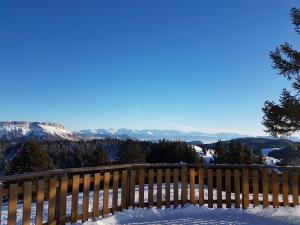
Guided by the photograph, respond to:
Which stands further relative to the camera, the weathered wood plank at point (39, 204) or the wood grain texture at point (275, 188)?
the wood grain texture at point (275, 188)

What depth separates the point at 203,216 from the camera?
11094 mm

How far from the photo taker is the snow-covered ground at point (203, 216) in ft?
34.2

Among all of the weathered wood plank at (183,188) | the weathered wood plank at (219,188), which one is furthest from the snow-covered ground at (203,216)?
the weathered wood plank at (219,188)

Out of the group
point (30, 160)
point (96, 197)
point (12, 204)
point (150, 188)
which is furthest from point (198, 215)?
point (30, 160)

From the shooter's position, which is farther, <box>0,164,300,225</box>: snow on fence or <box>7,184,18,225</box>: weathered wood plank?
<box>0,164,300,225</box>: snow on fence

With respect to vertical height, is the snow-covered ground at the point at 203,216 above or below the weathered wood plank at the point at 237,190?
below

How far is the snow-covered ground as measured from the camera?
10.4m

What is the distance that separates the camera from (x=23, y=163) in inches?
1588

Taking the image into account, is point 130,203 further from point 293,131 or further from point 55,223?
point 293,131

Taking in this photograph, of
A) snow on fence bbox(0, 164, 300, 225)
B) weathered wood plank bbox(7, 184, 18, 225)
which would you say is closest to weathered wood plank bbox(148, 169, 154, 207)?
snow on fence bbox(0, 164, 300, 225)

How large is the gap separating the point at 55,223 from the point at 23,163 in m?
33.0

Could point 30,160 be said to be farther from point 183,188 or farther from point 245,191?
point 245,191

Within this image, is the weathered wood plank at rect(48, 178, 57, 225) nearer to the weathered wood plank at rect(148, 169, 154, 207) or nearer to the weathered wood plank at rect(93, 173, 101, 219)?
the weathered wood plank at rect(93, 173, 101, 219)

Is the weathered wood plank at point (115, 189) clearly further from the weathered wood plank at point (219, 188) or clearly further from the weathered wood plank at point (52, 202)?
the weathered wood plank at point (219, 188)
